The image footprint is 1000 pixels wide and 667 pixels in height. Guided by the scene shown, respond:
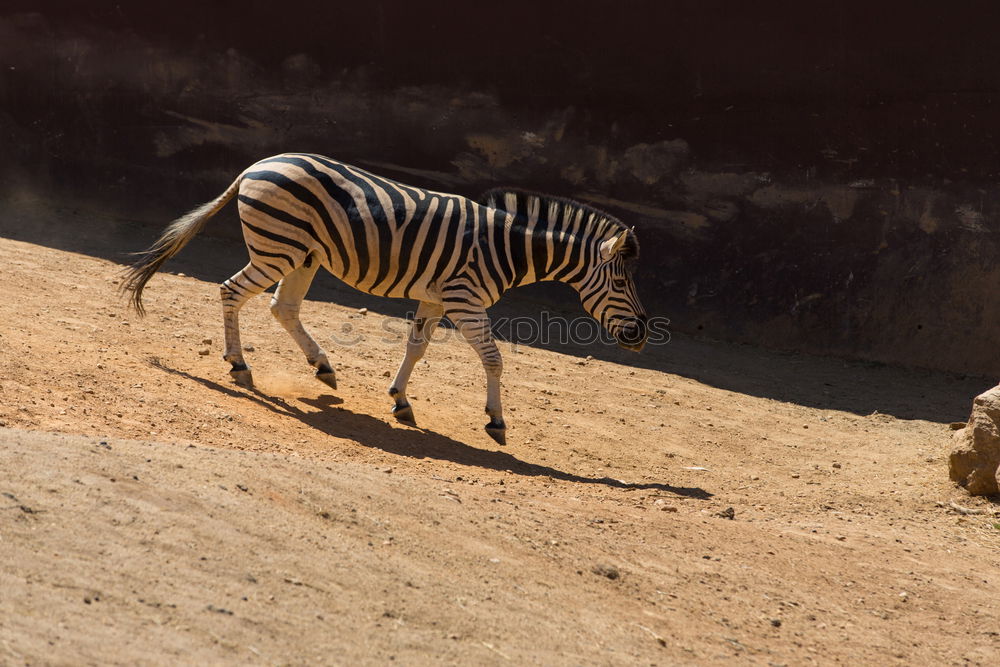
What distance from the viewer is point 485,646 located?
3984 mm

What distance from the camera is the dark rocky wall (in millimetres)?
10250

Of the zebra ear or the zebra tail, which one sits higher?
the zebra ear

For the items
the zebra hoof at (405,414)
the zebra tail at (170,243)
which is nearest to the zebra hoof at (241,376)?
the zebra tail at (170,243)

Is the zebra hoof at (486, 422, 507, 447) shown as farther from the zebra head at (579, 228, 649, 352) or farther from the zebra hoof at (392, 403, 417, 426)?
the zebra head at (579, 228, 649, 352)

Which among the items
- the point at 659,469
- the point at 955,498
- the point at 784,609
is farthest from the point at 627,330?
the point at 784,609

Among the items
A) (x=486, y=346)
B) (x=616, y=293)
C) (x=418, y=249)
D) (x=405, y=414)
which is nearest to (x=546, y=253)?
(x=616, y=293)

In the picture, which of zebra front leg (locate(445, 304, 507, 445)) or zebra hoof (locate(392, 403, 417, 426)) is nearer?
zebra front leg (locate(445, 304, 507, 445))

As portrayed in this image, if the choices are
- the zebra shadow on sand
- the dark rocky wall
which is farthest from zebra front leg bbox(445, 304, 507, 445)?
the dark rocky wall

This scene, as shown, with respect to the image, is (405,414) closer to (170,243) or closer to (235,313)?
(235,313)

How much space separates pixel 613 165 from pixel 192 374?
5300 millimetres

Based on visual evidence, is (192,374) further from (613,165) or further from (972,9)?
(972,9)

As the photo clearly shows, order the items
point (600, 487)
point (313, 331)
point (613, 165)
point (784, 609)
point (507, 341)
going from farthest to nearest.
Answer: point (613, 165)
point (507, 341)
point (313, 331)
point (600, 487)
point (784, 609)

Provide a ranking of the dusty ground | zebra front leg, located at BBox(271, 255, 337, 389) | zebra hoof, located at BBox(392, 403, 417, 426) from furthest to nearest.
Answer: zebra front leg, located at BBox(271, 255, 337, 389), zebra hoof, located at BBox(392, 403, 417, 426), the dusty ground

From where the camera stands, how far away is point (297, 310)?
7891mm
